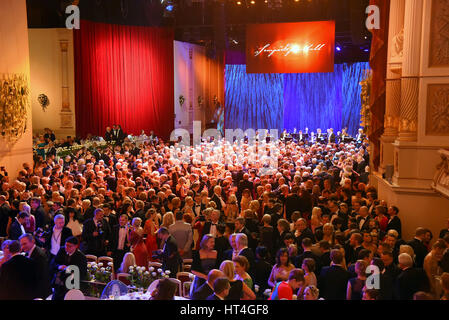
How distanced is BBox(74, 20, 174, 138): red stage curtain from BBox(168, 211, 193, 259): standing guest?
15215mm

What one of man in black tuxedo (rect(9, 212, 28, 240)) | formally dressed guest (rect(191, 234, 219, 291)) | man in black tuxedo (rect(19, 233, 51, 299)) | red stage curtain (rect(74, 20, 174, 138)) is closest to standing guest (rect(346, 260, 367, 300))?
formally dressed guest (rect(191, 234, 219, 291))

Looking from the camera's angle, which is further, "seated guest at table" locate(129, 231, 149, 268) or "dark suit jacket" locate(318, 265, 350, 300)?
"seated guest at table" locate(129, 231, 149, 268)

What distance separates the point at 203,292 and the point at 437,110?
6794mm

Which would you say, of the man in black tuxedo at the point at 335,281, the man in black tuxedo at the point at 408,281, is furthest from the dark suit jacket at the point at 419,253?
the man in black tuxedo at the point at 335,281

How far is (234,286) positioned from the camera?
5.32 metres

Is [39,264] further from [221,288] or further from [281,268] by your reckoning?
[281,268]

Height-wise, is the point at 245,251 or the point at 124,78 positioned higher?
the point at 124,78

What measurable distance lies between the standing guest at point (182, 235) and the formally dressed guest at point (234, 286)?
237 centimetres

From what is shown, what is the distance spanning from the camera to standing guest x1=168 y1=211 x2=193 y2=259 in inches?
305

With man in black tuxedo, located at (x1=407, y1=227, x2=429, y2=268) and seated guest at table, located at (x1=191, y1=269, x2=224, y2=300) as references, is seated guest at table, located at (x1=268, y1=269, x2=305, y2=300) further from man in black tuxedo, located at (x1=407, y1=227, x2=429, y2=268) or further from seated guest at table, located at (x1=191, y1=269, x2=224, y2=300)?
man in black tuxedo, located at (x1=407, y1=227, x2=429, y2=268)

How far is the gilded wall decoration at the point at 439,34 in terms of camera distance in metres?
9.73

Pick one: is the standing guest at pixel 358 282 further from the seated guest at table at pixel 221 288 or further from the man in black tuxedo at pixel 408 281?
the seated guest at table at pixel 221 288

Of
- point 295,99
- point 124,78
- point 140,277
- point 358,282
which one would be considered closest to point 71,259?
point 140,277

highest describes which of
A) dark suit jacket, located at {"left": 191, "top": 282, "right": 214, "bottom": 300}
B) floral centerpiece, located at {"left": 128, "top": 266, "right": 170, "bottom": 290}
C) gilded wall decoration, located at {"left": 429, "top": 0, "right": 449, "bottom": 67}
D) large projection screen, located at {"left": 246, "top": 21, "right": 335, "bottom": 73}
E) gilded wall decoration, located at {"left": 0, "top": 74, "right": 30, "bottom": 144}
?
large projection screen, located at {"left": 246, "top": 21, "right": 335, "bottom": 73}
